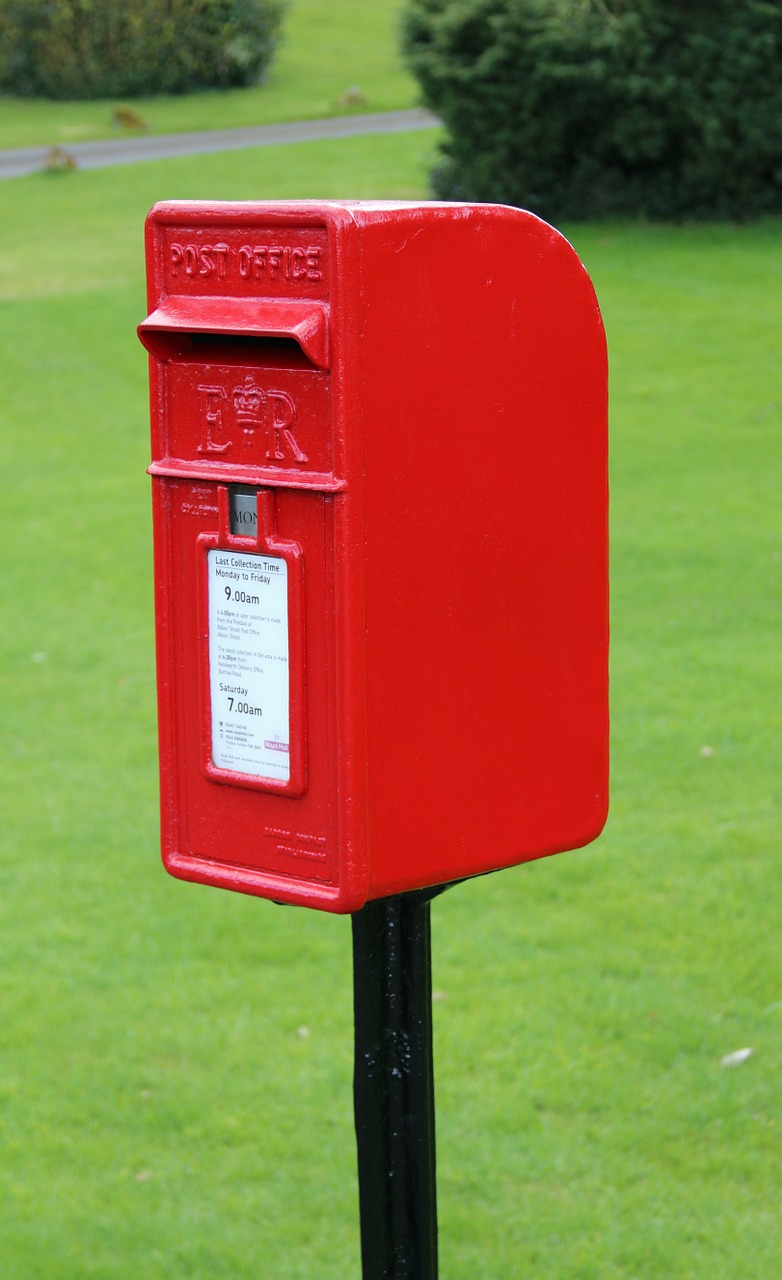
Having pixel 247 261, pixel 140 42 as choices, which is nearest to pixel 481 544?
pixel 247 261

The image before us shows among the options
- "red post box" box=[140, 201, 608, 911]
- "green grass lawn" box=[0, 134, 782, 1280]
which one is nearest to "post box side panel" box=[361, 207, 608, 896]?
"red post box" box=[140, 201, 608, 911]

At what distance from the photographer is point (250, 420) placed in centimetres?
223

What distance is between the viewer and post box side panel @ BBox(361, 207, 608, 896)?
2.19m

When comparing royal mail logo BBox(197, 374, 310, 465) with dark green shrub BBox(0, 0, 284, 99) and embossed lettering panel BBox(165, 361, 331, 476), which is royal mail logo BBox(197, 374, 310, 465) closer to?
embossed lettering panel BBox(165, 361, 331, 476)

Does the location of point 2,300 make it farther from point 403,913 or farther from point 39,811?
point 403,913

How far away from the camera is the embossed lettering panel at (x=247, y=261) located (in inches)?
84.0

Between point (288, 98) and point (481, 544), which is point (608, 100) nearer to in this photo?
point (481, 544)

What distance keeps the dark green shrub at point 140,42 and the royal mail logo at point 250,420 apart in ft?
118

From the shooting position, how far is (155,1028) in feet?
14.0

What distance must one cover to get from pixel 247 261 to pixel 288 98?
34174 millimetres

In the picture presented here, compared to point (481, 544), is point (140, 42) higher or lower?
lower

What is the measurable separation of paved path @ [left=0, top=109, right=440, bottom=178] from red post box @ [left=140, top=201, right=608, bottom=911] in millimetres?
23499

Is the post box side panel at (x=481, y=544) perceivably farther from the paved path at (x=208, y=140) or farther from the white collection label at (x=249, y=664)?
the paved path at (x=208, y=140)

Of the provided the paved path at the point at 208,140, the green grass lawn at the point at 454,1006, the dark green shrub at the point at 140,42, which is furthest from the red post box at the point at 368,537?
the dark green shrub at the point at 140,42
